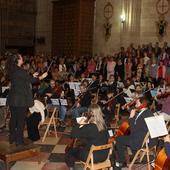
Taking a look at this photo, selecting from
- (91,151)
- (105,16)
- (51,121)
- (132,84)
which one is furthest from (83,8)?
(91,151)

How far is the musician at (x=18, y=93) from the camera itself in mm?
7449

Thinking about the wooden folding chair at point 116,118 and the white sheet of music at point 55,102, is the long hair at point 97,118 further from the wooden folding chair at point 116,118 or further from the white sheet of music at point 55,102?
the wooden folding chair at point 116,118

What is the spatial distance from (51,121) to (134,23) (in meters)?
11.8

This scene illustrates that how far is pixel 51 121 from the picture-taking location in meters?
9.80

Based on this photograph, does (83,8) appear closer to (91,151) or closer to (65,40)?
(65,40)

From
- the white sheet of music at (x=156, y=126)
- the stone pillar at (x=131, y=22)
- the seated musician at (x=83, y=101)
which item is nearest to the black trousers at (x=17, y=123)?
the white sheet of music at (x=156, y=126)

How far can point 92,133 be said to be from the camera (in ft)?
21.3

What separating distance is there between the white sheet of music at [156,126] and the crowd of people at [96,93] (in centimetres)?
72

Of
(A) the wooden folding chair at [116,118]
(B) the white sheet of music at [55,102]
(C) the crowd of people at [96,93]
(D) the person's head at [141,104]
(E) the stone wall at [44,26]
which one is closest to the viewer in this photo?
(C) the crowd of people at [96,93]

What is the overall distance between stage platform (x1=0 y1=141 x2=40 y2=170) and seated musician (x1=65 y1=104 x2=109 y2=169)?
1.09 meters

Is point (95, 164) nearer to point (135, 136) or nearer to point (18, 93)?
point (135, 136)

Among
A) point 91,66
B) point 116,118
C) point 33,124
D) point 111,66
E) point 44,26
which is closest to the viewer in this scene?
point 33,124

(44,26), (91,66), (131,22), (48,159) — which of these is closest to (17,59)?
(48,159)

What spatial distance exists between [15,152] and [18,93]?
107 cm
